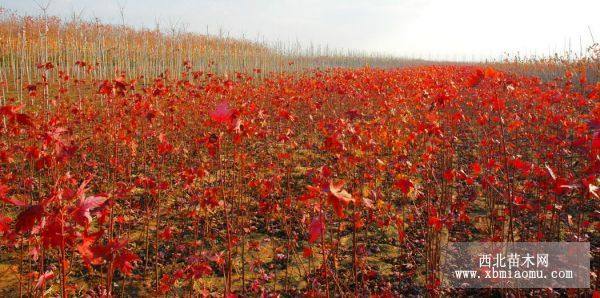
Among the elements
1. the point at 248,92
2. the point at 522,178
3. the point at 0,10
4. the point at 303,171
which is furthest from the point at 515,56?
the point at 0,10

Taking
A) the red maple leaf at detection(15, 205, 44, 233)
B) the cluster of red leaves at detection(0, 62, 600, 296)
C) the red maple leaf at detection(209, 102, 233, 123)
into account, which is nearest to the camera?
the red maple leaf at detection(15, 205, 44, 233)

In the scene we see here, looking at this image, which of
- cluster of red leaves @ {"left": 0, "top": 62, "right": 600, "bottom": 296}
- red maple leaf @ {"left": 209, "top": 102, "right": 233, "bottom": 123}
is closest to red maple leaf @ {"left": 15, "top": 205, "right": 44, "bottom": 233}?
cluster of red leaves @ {"left": 0, "top": 62, "right": 600, "bottom": 296}

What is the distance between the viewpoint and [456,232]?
489cm

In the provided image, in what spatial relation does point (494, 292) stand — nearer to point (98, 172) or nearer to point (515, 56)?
point (98, 172)

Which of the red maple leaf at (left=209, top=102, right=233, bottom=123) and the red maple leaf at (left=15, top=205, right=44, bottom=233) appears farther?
the red maple leaf at (left=209, top=102, right=233, bottom=123)

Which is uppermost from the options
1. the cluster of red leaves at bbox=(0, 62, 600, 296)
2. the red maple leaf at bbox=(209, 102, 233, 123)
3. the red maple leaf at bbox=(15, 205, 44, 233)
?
the red maple leaf at bbox=(209, 102, 233, 123)

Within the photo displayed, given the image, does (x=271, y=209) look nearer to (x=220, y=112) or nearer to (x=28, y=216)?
(x=220, y=112)

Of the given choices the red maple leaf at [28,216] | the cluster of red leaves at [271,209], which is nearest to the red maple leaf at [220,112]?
the cluster of red leaves at [271,209]

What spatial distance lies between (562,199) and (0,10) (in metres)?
31.3

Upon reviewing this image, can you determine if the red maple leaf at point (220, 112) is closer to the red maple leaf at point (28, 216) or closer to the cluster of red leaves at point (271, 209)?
the cluster of red leaves at point (271, 209)

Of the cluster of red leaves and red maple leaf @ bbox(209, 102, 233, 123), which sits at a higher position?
red maple leaf @ bbox(209, 102, 233, 123)

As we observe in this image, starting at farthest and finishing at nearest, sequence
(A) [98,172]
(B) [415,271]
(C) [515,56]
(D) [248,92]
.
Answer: (C) [515,56]
(D) [248,92]
(A) [98,172]
(B) [415,271]

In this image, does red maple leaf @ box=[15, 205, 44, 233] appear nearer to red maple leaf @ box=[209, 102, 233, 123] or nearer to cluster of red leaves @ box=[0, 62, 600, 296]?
cluster of red leaves @ box=[0, 62, 600, 296]

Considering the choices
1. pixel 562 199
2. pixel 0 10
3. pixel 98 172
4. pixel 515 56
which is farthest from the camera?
pixel 515 56
